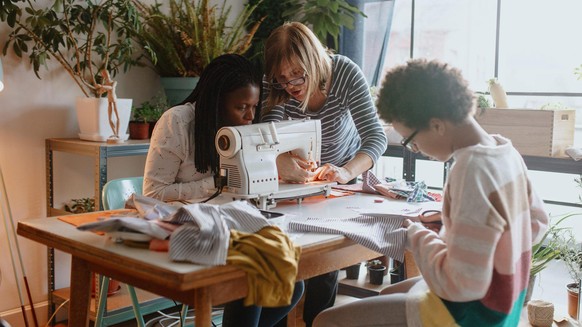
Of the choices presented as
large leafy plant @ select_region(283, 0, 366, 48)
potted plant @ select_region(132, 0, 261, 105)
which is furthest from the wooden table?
large leafy plant @ select_region(283, 0, 366, 48)

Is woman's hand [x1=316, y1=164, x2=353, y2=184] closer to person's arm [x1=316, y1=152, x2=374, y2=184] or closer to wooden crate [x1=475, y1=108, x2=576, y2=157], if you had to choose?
person's arm [x1=316, y1=152, x2=374, y2=184]

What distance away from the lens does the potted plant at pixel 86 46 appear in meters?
2.95

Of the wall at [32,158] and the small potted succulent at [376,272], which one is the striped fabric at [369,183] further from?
the wall at [32,158]

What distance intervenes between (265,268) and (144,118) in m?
2.01

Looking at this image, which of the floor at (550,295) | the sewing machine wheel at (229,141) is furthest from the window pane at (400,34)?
the sewing machine wheel at (229,141)

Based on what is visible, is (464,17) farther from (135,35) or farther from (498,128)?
(135,35)

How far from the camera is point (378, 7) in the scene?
3.79m

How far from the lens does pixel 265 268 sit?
58.1 inches

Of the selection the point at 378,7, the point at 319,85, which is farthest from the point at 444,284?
the point at 378,7

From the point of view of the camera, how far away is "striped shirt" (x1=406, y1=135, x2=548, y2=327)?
137 cm

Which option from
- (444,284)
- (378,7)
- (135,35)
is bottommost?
(444,284)

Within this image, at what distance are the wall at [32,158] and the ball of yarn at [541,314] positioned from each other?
2.18 meters

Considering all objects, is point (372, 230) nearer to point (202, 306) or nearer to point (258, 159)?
point (258, 159)

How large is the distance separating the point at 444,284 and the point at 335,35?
2.45 meters
